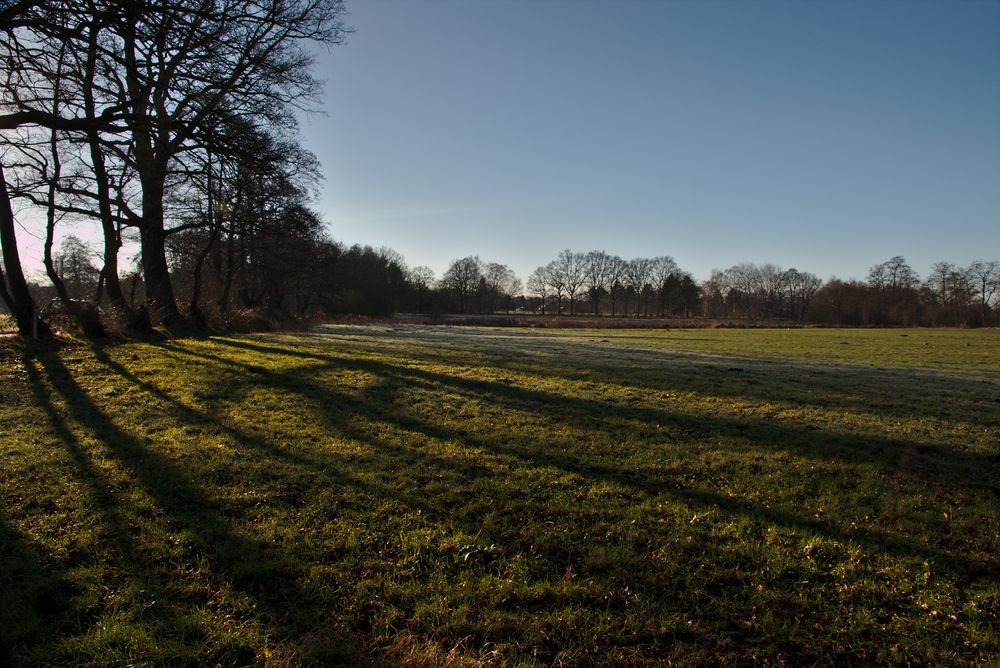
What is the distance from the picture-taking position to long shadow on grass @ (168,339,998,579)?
15.2 ft

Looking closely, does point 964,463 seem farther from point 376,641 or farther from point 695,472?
point 376,641

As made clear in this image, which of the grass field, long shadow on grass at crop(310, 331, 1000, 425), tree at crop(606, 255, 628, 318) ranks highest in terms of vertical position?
tree at crop(606, 255, 628, 318)

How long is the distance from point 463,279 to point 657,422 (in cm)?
9657

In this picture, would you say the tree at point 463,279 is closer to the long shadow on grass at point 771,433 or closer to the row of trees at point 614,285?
the row of trees at point 614,285

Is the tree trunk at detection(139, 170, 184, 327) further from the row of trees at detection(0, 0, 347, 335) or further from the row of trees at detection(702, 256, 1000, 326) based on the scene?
the row of trees at detection(702, 256, 1000, 326)

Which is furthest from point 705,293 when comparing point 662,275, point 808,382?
point 808,382

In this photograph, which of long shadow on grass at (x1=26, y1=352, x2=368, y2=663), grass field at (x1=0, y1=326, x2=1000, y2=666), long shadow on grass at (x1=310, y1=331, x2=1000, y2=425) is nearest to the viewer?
grass field at (x1=0, y1=326, x2=1000, y2=666)

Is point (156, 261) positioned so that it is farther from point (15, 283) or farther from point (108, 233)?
point (15, 283)

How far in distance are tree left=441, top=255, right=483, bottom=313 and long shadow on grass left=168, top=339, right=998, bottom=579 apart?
8821 centimetres

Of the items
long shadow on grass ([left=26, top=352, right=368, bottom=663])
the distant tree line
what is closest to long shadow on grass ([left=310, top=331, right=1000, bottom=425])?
Answer: long shadow on grass ([left=26, top=352, right=368, bottom=663])

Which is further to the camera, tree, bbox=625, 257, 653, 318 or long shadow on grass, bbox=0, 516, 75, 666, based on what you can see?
tree, bbox=625, 257, 653, 318

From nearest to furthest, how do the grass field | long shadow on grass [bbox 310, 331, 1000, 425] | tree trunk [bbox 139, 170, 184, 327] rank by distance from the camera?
the grass field, long shadow on grass [bbox 310, 331, 1000, 425], tree trunk [bbox 139, 170, 184, 327]

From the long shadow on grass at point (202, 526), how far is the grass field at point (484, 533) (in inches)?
1.0

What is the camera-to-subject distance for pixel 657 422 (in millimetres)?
8688
